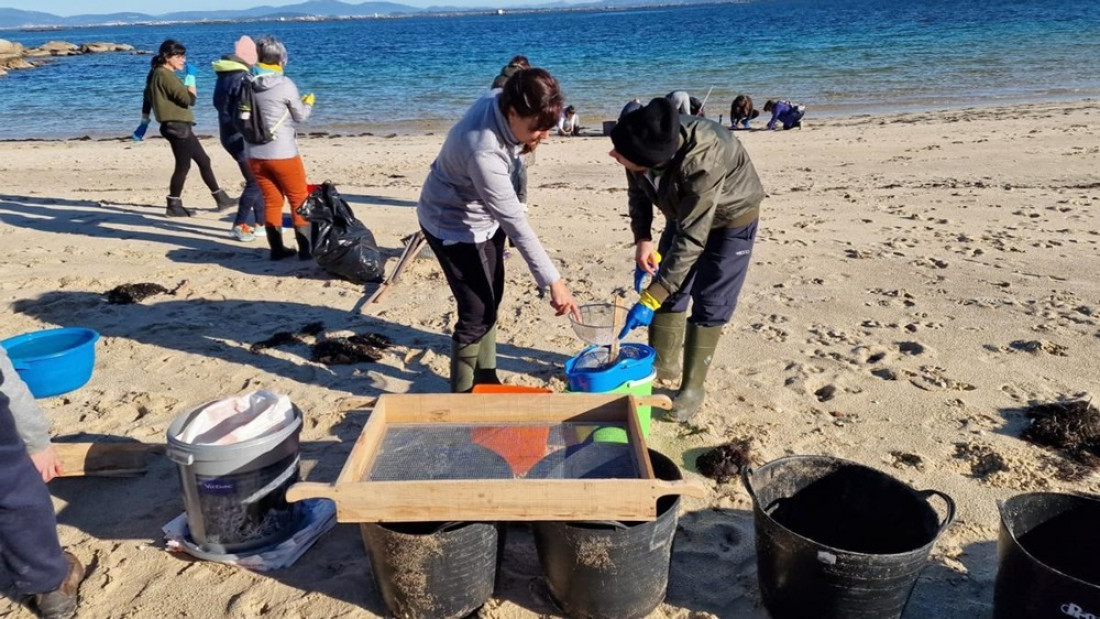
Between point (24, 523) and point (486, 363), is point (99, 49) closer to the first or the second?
A: point (486, 363)

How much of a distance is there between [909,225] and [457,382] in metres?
5.22

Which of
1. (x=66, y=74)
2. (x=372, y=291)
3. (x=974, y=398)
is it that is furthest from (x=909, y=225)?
(x=66, y=74)

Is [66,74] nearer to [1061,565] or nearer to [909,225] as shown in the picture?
[909,225]

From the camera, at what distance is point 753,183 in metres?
3.75

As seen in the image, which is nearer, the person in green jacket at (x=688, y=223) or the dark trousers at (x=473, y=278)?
the person in green jacket at (x=688, y=223)

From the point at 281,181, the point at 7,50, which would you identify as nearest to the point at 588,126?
the point at 281,181

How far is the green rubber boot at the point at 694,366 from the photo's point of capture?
406cm

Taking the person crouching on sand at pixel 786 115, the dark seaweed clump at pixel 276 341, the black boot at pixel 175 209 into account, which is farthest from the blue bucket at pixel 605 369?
the person crouching on sand at pixel 786 115

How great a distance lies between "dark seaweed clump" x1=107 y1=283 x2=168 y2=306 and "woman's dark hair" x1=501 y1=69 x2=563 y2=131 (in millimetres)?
4272

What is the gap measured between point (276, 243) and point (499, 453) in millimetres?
4659

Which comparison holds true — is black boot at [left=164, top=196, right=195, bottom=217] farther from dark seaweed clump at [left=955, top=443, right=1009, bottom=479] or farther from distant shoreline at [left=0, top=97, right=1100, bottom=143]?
dark seaweed clump at [left=955, top=443, right=1009, bottom=479]

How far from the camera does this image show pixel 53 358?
4234 millimetres

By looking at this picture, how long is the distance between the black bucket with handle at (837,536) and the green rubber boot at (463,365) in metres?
1.62

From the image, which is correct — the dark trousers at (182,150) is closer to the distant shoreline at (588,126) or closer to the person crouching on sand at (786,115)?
the distant shoreline at (588,126)
